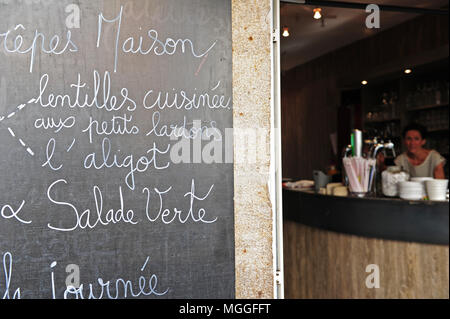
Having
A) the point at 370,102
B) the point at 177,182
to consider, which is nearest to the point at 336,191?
the point at 177,182

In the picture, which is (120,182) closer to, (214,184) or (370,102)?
(214,184)

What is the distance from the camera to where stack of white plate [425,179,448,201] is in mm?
2762

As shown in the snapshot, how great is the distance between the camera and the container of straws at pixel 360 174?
123 inches

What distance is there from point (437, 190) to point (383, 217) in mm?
396

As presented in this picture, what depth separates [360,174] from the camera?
3.14 m

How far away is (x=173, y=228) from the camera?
188 cm

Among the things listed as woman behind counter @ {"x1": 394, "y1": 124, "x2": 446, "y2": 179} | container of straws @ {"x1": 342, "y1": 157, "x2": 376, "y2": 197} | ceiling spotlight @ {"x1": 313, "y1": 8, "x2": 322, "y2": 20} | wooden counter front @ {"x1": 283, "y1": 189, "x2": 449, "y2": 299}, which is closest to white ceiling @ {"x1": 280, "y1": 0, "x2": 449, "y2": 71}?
ceiling spotlight @ {"x1": 313, "y1": 8, "x2": 322, "y2": 20}

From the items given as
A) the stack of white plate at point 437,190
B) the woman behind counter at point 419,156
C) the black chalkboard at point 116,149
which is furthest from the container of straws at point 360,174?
the black chalkboard at point 116,149

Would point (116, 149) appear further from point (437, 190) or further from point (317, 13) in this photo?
point (317, 13)

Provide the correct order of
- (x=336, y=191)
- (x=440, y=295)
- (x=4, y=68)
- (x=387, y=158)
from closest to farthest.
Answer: (x=4, y=68) → (x=440, y=295) → (x=336, y=191) → (x=387, y=158)

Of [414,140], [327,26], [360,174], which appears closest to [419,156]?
[414,140]

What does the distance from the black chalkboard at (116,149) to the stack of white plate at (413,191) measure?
1.48m

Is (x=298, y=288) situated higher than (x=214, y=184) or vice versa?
(x=214, y=184)
